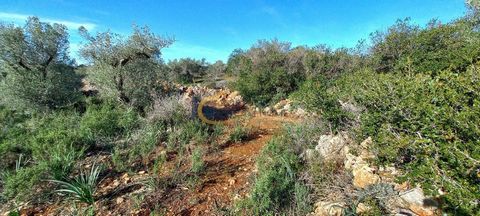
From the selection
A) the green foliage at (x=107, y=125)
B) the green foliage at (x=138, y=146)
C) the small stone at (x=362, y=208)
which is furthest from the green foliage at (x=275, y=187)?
the green foliage at (x=107, y=125)

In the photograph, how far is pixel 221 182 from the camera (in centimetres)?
437

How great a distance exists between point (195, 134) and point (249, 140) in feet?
4.53

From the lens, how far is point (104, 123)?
642cm

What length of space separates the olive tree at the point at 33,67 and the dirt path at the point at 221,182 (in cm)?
841

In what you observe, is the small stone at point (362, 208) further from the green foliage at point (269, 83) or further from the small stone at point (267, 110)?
the green foliage at point (269, 83)

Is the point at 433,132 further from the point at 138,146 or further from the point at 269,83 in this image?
the point at 269,83

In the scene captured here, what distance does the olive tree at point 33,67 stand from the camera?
31.6 feet

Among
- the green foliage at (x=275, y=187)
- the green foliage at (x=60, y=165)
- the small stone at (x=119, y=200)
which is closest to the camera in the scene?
the green foliage at (x=275, y=187)

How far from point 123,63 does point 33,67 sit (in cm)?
387

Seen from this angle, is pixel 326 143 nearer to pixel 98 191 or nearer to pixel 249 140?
pixel 249 140

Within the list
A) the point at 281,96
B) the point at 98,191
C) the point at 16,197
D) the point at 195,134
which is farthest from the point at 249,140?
the point at 281,96

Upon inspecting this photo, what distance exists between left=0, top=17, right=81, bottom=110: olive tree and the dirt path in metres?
8.41

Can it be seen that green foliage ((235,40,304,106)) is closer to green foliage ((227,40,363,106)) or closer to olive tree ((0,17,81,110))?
green foliage ((227,40,363,106))

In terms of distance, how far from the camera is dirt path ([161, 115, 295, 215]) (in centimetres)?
364
